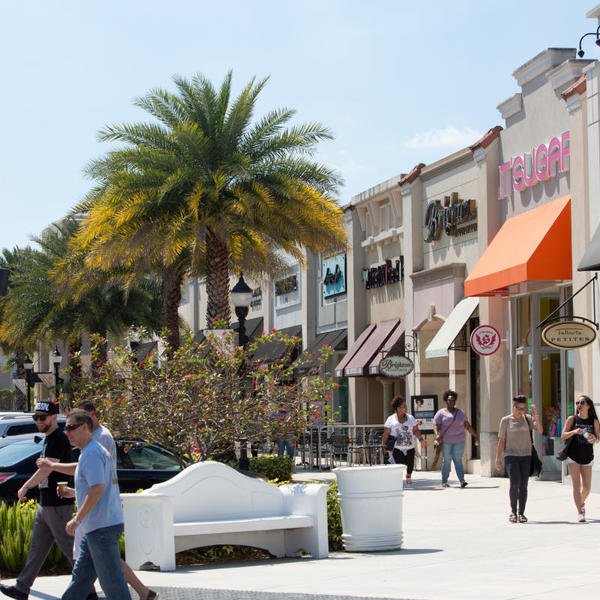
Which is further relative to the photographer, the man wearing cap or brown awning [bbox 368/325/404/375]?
brown awning [bbox 368/325/404/375]

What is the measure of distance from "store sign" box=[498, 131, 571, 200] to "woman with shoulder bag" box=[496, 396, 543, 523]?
832cm

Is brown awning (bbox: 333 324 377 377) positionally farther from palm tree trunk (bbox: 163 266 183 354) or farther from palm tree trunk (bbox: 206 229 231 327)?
palm tree trunk (bbox: 206 229 231 327)

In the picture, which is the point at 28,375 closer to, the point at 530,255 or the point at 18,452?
the point at 530,255

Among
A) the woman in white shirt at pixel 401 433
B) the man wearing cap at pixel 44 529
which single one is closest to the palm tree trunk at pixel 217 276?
the woman in white shirt at pixel 401 433

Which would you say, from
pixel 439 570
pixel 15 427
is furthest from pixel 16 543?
pixel 15 427

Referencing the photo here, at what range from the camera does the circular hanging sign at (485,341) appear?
2456 cm

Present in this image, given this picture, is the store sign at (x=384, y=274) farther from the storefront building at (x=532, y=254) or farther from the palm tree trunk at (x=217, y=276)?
the palm tree trunk at (x=217, y=276)

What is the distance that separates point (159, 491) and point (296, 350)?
97.6 feet

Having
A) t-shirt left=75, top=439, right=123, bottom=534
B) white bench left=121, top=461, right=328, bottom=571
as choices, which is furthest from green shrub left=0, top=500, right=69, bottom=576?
t-shirt left=75, top=439, right=123, bottom=534

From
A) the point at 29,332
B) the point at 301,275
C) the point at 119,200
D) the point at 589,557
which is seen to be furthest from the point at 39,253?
the point at 589,557

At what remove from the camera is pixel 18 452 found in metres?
14.6

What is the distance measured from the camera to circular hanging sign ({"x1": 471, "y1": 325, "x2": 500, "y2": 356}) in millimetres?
24562

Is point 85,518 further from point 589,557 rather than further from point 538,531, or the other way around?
point 538,531

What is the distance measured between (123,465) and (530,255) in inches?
410
